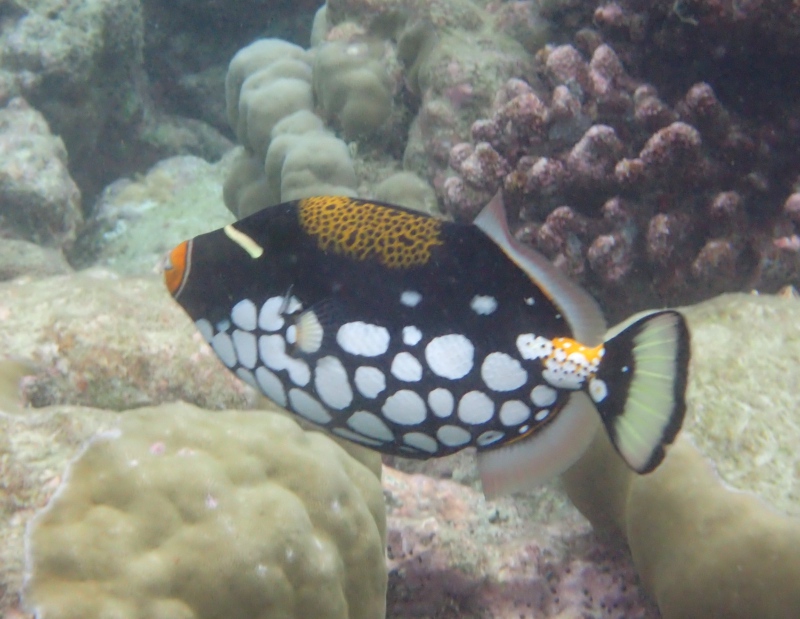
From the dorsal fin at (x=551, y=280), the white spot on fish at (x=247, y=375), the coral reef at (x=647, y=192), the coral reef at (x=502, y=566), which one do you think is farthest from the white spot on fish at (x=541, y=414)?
the coral reef at (x=647, y=192)

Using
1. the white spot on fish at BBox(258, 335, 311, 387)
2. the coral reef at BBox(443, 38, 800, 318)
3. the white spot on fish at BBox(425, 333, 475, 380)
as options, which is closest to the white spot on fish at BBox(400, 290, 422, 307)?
the white spot on fish at BBox(425, 333, 475, 380)

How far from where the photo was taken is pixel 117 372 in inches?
118

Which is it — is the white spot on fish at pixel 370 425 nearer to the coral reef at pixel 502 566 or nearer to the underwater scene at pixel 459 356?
the underwater scene at pixel 459 356

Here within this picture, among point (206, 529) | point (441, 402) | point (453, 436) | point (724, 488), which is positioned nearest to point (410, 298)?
point (441, 402)

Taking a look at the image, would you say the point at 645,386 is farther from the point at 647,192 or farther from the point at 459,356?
the point at 647,192

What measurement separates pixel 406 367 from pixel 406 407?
0.40ft

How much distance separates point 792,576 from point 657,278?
1.83 meters

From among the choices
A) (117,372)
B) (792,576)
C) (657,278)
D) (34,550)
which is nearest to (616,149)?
(657,278)

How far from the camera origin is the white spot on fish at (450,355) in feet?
5.76

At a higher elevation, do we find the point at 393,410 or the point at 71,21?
the point at 393,410

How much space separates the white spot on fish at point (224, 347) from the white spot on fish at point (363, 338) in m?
0.36

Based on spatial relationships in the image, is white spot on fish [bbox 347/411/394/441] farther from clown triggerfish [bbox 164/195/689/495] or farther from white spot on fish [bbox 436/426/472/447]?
white spot on fish [bbox 436/426/472/447]

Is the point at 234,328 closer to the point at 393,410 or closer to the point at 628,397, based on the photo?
the point at 393,410

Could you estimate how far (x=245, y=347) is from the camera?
6.17ft
